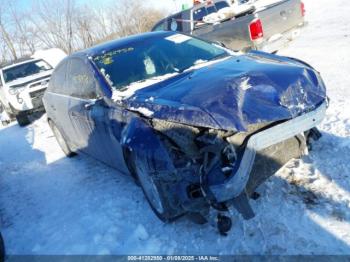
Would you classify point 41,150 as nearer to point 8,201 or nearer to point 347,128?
point 8,201

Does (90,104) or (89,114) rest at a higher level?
(90,104)

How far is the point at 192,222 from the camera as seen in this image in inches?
142

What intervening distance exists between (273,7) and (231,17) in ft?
3.13

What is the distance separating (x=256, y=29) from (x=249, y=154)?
541 cm

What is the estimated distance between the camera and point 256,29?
7.71 metres

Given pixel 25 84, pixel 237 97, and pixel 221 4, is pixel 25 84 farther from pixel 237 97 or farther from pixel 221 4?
pixel 237 97

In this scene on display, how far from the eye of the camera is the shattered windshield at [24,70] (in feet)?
39.1

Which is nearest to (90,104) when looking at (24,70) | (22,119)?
(22,119)

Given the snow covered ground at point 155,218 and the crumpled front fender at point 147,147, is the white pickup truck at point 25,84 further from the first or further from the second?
the crumpled front fender at point 147,147

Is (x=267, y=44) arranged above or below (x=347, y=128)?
above

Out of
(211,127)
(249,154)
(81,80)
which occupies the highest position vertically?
(81,80)

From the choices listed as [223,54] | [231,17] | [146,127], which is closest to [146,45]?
[223,54]

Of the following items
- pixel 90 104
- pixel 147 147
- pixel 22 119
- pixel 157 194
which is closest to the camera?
pixel 147 147

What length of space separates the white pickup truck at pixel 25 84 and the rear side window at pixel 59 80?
4.92 meters
